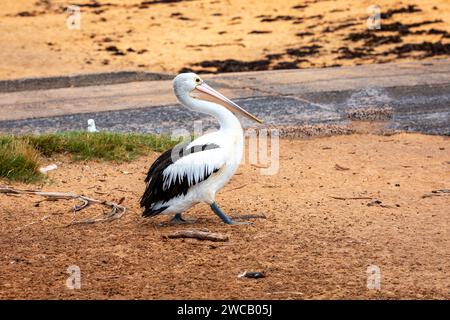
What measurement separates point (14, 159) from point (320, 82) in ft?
16.2

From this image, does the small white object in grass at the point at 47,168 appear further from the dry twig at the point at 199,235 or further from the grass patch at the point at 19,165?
the dry twig at the point at 199,235

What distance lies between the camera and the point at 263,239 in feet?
20.4

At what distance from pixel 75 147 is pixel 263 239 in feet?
8.84

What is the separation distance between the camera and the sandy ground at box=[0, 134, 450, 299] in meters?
5.38

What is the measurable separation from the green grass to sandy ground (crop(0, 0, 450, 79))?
4.20 m

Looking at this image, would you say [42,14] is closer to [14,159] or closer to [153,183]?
[14,159]

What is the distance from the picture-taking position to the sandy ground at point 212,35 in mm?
13461

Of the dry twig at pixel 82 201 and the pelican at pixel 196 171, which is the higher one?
the pelican at pixel 196 171

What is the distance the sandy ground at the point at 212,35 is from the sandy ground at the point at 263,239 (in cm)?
529

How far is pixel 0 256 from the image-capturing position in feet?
19.6
